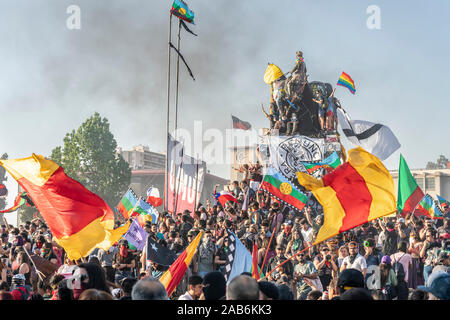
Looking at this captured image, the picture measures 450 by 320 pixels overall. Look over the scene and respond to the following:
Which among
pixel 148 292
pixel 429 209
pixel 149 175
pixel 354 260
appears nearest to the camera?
pixel 148 292

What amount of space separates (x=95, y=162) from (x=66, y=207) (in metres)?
56.2

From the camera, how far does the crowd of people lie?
5859 mm

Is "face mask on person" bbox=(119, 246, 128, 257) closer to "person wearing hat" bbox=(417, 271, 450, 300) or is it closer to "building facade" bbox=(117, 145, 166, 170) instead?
"person wearing hat" bbox=(417, 271, 450, 300)

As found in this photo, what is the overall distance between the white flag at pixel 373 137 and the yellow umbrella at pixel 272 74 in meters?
3.51

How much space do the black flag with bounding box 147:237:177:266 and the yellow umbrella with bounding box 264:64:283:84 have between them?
16.8 meters

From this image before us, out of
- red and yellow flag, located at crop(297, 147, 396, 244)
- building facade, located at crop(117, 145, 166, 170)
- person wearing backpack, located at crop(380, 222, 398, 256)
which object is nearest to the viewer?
red and yellow flag, located at crop(297, 147, 396, 244)

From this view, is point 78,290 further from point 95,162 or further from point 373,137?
point 95,162

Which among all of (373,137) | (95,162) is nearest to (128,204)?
(373,137)

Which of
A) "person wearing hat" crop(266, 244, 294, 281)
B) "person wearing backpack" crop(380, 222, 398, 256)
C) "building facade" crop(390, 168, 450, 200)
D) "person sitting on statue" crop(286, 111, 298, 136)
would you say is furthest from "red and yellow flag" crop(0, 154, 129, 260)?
"building facade" crop(390, 168, 450, 200)

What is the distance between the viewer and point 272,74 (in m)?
26.5

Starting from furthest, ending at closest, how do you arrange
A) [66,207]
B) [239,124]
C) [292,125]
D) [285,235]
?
[239,124]
[292,125]
[285,235]
[66,207]

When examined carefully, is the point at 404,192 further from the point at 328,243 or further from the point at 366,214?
the point at 366,214

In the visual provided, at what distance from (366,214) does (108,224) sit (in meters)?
4.53

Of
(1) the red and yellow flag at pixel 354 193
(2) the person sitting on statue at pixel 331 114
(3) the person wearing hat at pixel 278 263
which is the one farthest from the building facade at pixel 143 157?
(1) the red and yellow flag at pixel 354 193
